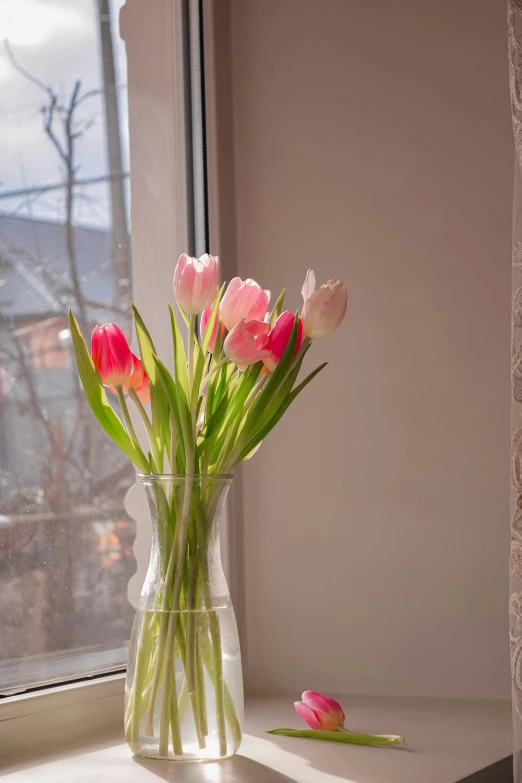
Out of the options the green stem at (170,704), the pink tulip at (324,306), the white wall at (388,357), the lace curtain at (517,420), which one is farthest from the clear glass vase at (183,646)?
the white wall at (388,357)

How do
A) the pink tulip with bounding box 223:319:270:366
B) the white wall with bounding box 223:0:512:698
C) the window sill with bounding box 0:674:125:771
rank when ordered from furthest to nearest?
the white wall with bounding box 223:0:512:698 < the window sill with bounding box 0:674:125:771 < the pink tulip with bounding box 223:319:270:366

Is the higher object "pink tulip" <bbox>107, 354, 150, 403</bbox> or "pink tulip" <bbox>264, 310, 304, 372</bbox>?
"pink tulip" <bbox>264, 310, 304, 372</bbox>

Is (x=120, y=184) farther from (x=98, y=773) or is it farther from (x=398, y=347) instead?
(x=98, y=773)

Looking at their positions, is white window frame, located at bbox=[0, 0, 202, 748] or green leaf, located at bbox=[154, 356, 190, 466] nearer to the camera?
green leaf, located at bbox=[154, 356, 190, 466]

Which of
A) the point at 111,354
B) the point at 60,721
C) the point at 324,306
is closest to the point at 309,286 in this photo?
the point at 324,306

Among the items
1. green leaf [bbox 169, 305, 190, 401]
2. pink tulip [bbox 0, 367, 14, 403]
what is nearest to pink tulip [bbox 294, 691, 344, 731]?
green leaf [bbox 169, 305, 190, 401]

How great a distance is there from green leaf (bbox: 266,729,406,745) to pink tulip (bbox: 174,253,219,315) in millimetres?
565

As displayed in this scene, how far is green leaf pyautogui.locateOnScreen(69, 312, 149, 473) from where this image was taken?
3.03ft

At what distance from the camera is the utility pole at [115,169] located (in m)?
1.32

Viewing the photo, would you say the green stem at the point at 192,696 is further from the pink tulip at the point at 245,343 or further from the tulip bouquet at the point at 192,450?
the pink tulip at the point at 245,343

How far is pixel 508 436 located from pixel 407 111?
0.54 meters

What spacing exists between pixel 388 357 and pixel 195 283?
1.62 feet

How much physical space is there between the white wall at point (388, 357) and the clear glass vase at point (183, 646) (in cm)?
42

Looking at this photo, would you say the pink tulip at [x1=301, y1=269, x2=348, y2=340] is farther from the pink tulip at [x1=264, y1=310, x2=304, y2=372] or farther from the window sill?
the window sill
